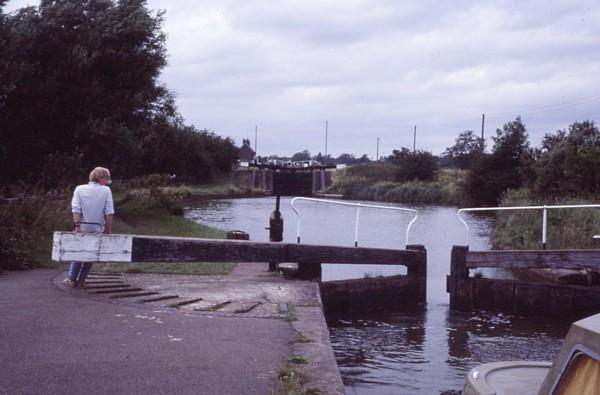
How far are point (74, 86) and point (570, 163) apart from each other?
1952 centimetres

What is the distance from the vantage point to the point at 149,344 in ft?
21.8

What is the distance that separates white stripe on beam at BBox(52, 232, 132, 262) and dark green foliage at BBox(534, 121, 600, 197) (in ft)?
70.8

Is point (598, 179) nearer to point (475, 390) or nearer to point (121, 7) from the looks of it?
point (121, 7)

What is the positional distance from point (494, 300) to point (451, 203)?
41783 mm

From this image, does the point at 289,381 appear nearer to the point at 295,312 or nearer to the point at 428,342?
the point at 295,312

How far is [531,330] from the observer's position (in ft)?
40.8

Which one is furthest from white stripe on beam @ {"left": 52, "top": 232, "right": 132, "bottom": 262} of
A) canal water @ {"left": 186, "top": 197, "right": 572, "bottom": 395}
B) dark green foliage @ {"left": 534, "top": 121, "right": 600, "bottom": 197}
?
dark green foliage @ {"left": 534, "top": 121, "right": 600, "bottom": 197}

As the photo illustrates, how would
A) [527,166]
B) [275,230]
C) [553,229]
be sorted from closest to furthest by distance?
[275,230]
[553,229]
[527,166]

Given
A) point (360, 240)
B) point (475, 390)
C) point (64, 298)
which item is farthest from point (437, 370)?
point (360, 240)

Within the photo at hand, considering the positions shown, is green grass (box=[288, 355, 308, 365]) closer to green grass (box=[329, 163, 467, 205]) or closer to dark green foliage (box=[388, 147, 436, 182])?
green grass (box=[329, 163, 467, 205])

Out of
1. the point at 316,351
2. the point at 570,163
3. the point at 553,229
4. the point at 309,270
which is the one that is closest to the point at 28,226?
the point at 309,270

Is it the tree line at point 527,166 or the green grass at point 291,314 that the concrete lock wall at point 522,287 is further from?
the tree line at point 527,166

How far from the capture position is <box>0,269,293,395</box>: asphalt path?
5371 millimetres

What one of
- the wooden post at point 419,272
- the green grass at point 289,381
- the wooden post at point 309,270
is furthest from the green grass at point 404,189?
the green grass at point 289,381
